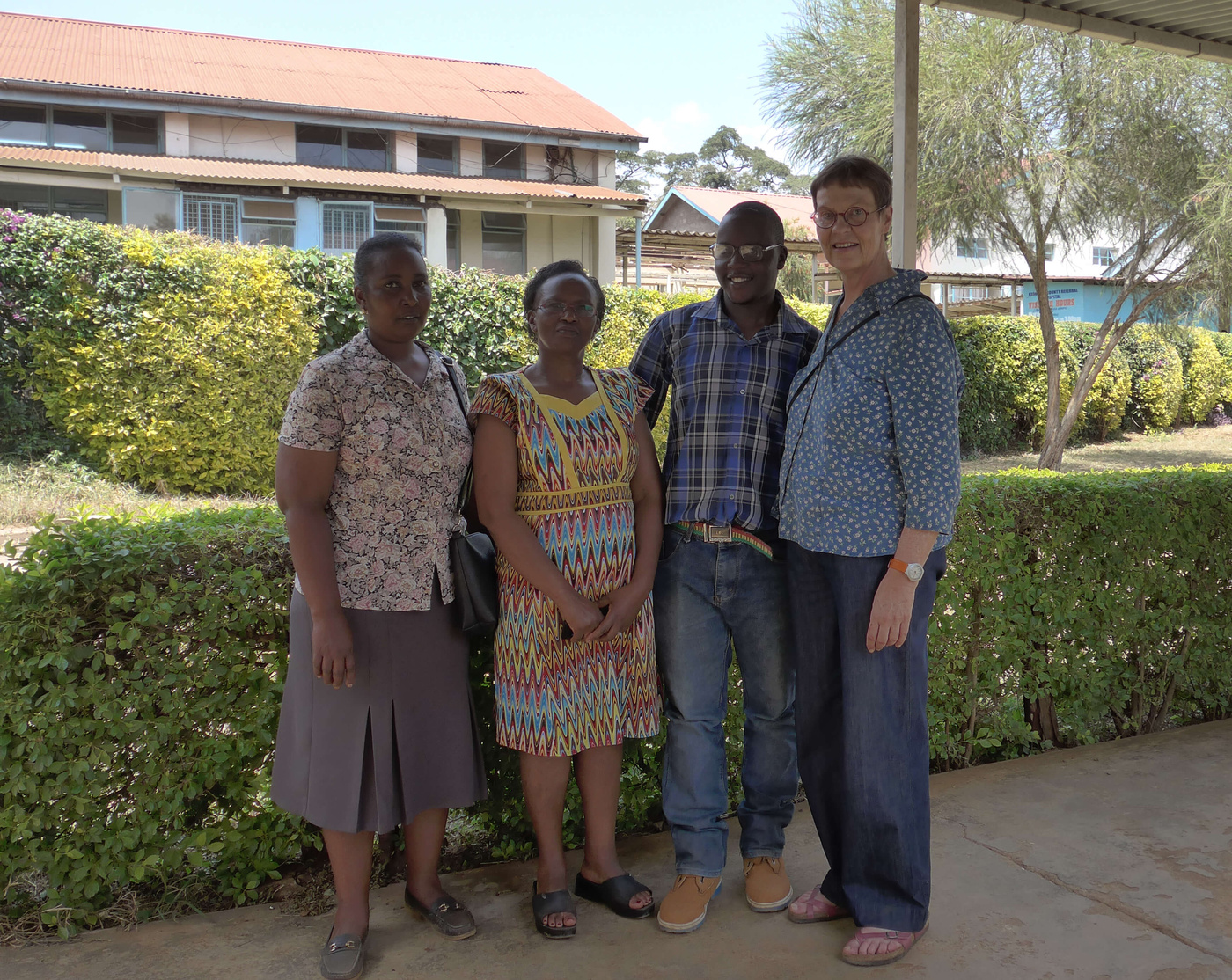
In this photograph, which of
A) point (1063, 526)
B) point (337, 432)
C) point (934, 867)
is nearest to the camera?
point (337, 432)

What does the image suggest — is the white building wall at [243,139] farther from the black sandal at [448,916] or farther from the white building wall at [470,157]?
the black sandal at [448,916]

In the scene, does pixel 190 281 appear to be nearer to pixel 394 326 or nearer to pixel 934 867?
pixel 394 326

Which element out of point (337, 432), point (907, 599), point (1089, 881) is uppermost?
point (337, 432)

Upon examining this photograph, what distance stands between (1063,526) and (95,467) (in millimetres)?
9611

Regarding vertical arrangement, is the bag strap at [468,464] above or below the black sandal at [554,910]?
above

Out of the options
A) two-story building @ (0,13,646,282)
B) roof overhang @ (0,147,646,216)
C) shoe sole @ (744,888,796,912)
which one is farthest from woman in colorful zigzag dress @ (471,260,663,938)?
roof overhang @ (0,147,646,216)

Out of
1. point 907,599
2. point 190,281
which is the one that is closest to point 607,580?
point 907,599

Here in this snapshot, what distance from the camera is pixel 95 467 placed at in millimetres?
10414

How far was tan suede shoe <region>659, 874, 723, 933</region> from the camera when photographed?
8.98 ft

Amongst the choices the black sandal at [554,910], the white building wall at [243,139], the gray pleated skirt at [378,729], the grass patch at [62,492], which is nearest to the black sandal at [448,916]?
the black sandal at [554,910]

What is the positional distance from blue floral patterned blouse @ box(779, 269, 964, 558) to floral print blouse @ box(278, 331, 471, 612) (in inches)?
36.7

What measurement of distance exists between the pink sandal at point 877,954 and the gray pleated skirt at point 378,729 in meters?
1.06

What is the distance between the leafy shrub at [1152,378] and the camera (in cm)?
1905

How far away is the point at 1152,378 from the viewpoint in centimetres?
1930
